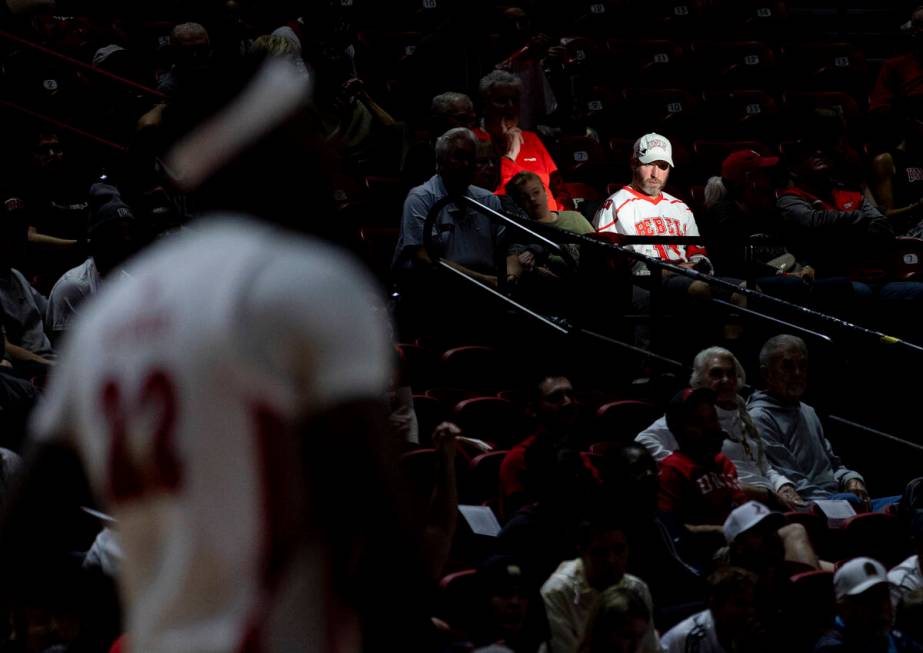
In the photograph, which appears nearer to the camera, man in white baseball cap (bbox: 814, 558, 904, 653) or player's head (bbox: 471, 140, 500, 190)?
man in white baseball cap (bbox: 814, 558, 904, 653)

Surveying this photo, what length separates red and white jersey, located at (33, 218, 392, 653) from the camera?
1754 millimetres

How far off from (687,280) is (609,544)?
3.17 m

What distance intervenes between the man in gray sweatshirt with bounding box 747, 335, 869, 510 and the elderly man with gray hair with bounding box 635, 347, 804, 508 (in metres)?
0.15

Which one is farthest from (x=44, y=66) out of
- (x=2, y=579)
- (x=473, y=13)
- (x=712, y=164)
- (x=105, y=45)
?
(x=2, y=579)

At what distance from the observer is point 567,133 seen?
39.9 ft

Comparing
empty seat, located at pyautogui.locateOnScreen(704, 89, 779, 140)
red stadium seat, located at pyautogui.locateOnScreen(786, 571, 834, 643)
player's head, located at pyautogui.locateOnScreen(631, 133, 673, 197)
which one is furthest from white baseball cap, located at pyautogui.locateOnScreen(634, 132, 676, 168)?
red stadium seat, located at pyautogui.locateOnScreen(786, 571, 834, 643)

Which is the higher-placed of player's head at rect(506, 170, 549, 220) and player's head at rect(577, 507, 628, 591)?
player's head at rect(506, 170, 549, 220)

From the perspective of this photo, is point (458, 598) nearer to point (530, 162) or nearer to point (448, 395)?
point (448, 395)

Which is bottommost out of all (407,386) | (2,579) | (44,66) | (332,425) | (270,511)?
(407,386)

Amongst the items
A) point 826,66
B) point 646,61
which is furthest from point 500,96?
point 826,66

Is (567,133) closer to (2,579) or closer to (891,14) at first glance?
(891,14)

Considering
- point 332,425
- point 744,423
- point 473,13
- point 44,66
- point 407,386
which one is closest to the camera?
point 332,425

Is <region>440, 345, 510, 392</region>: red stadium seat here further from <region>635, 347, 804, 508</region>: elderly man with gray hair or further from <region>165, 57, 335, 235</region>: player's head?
<region>165, 57, 335, 235</region>: player's head

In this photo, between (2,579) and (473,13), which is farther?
(473,13)
